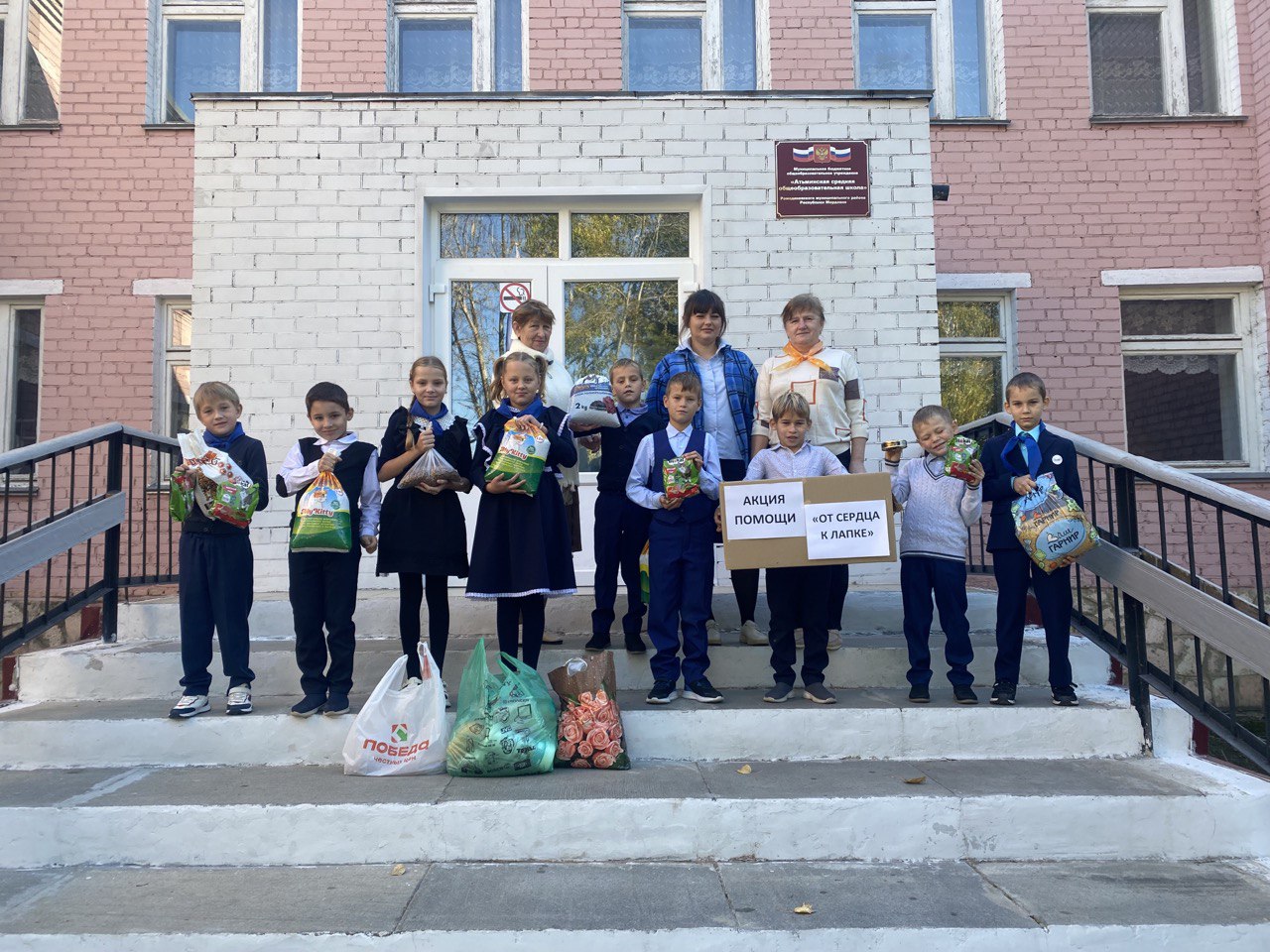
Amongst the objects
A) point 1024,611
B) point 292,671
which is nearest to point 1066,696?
point 1024,611

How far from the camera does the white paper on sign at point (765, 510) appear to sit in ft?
14.8

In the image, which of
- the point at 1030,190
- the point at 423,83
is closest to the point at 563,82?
the point at 423,83

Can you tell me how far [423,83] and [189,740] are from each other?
22.2ft

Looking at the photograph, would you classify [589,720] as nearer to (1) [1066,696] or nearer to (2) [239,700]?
(2) [239,700]

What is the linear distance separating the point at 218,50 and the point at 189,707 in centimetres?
726

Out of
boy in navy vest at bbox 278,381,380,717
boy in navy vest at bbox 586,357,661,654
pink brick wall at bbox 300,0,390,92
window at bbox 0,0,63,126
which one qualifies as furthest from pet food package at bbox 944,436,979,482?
window at bbox 0,0,63,126

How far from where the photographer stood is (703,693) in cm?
458

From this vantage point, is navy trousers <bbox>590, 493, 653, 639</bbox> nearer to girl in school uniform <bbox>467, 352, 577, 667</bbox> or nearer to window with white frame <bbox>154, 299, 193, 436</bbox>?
girl in school uniform <bbox>467, 352, 577, 667</bbox>

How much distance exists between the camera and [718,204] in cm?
701

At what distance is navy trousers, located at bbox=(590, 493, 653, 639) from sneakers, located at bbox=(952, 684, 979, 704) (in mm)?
1602

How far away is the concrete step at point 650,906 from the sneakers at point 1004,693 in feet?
3.35

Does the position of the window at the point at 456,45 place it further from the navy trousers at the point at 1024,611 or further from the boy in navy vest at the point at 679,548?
the navy trousers at the point at 1024,611

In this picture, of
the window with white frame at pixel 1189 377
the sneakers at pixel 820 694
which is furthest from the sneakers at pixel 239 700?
the window with white frame at pixel 1189 377

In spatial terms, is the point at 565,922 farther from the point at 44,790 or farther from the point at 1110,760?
the point at 1110,760
